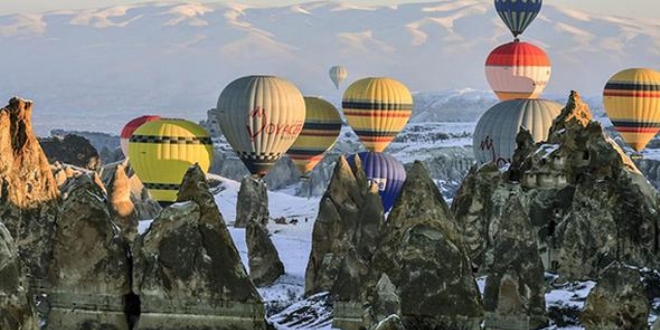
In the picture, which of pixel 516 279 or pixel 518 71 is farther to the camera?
pixel 518 71

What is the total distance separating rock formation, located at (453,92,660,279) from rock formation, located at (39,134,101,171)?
220ft

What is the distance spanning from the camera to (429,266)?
1021 inches

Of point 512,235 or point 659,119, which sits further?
point 659,119

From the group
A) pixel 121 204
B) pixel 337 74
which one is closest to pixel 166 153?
pixel 121 204

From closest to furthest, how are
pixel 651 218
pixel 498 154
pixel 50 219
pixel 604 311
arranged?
pixel 604 311 → pixel 50 219 → pixel 651 218 → pixel 498 154

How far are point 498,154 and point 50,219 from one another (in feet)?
164

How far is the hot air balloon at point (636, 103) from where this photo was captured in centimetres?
8638

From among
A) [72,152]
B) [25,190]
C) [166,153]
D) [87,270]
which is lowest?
[72,152]

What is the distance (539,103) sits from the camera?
3169 inches

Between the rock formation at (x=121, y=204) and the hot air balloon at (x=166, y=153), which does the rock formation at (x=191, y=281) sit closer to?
the rock formation at (x=121, y=204)

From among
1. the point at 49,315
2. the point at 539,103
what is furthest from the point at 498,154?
the point at 49,315

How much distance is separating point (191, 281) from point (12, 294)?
4.62 metres

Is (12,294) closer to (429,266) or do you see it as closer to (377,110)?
(429,266)

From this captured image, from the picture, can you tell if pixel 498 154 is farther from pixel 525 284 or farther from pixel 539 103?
pixel 525 284
